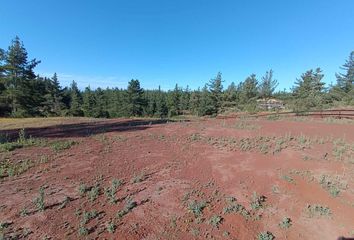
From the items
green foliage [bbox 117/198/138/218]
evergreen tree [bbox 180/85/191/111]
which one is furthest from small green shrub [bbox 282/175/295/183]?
evergreen tree [bbox 180/85/191/111]

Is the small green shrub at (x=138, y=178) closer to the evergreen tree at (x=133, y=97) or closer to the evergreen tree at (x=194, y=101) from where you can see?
the evergreen tree at (x=133, y=97)

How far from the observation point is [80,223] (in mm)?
6496

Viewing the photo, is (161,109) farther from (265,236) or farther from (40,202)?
(265,236)

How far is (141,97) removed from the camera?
5750 centimetres

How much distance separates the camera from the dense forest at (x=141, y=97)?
127ft

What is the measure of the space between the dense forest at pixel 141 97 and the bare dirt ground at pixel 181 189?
101 ft

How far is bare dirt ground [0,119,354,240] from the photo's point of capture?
6.52m

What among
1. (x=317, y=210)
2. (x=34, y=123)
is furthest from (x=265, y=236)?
(x=34, y=123)

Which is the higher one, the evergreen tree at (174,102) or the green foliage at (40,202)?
the evergreen tree at (174,102)

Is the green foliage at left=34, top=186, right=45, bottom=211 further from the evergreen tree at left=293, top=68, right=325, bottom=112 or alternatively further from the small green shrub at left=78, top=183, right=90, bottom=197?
the evergreen tree at left=293, top=68, right=325, bottom=112

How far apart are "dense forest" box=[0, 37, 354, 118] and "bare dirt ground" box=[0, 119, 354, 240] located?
30.8 metres

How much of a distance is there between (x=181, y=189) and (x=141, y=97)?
50277mm

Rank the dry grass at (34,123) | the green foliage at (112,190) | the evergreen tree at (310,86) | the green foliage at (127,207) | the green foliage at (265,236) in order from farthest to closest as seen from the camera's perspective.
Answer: the evergreen tree at (310,86)
the dry grass at (34,123)
the green foliage at (112,190)
the green foliage at (127,207)
the green foliage at (265,236)

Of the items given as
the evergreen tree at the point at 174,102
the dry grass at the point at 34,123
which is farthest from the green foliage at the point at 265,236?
the evergreen tree at the point at 174,102
